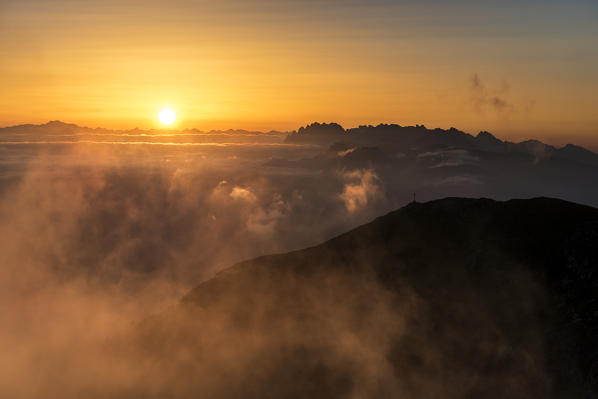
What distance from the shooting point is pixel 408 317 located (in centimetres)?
13525

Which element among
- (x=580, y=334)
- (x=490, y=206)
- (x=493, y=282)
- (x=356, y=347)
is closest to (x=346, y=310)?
(x=356, y=347)

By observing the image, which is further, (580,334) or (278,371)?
(278,371)

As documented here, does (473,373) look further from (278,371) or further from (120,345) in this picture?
(120,345)

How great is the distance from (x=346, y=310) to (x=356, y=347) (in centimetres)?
1414

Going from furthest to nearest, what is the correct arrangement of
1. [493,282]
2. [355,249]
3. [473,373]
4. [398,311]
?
[355,249]
[398,311]
[493,282]
[473,373]

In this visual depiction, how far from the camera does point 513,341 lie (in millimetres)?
113562

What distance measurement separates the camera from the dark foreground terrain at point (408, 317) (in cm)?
11125

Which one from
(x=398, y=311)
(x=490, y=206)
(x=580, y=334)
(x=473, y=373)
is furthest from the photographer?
(x=490, y=206)

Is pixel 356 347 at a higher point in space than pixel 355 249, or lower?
lower

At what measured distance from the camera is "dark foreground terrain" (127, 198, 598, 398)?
4380 inches

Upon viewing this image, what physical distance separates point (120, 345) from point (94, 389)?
1505 cm

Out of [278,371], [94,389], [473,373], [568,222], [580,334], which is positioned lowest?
[94,389]

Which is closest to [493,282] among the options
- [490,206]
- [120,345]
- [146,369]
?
[490,206]

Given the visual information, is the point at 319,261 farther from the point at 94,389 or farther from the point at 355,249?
the point at 94,389
